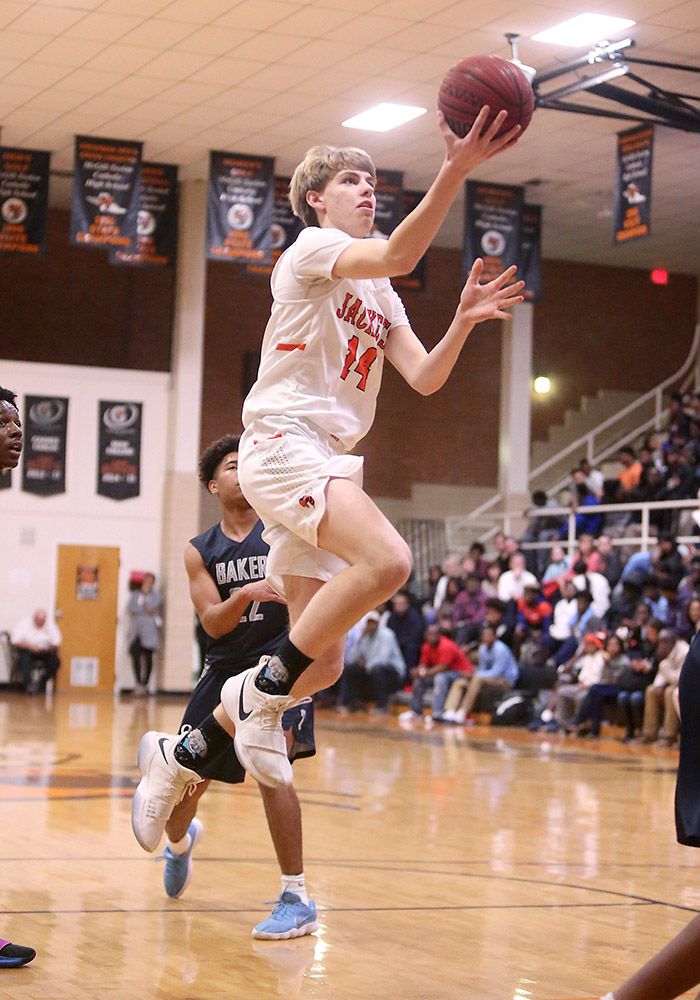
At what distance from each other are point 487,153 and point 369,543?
1138 mm

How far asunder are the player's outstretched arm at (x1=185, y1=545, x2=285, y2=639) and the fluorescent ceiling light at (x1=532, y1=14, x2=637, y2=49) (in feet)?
33.7

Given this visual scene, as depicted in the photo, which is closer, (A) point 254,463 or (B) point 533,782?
(A) point 254,463

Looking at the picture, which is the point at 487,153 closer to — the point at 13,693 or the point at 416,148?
the point at 416,148

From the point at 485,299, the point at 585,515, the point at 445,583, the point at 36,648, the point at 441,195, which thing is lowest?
the point at 36,648

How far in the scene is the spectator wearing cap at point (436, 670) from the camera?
59.0 feet

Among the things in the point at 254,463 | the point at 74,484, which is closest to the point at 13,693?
the point at 74,484

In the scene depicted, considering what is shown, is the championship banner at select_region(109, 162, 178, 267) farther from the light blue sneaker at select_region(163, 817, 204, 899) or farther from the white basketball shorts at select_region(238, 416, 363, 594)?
the white basketball shorts at select_region(238, 416, 363, 594)

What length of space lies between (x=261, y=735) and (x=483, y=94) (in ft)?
6.33

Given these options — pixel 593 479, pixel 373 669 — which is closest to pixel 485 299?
pixel 373 669

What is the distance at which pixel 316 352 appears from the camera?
4.52 metres

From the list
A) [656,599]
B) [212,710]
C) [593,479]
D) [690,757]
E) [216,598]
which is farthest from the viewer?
[593,479]

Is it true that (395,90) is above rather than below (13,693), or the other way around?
above

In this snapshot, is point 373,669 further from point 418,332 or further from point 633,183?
point 418,332

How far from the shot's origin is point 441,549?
24750mm
